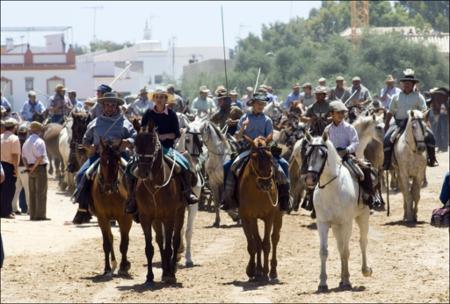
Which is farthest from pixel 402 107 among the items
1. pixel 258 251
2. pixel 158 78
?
pixel 158 78

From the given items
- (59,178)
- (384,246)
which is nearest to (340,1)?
(59,178)

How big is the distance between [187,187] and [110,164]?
1.17m

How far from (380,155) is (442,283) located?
440 inches

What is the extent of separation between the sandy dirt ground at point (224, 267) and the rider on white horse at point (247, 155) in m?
1.16

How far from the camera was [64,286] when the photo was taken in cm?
2170

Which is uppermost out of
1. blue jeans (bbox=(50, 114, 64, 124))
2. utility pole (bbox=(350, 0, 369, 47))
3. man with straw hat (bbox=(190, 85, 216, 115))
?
utility pole (bbox=(350, 0, 369, 47))

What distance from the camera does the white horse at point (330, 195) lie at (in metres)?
20.6

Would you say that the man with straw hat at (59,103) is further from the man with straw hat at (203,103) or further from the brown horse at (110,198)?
the brown horse at (110,198)

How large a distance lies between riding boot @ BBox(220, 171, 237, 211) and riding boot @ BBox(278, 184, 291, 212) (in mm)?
680

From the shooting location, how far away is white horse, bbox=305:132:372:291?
20594 mm

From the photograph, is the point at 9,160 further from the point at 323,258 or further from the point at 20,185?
the point at 323,258

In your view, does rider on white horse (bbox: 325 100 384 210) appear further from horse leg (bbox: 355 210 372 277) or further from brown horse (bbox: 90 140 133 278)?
brown horse (bbox: 90 140 133 278)

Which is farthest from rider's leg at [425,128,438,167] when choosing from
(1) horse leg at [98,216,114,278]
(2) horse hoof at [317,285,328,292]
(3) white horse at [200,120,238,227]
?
(2) horse hoof at [317,285,328,292]

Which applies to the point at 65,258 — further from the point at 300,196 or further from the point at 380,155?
the point at 380,155
